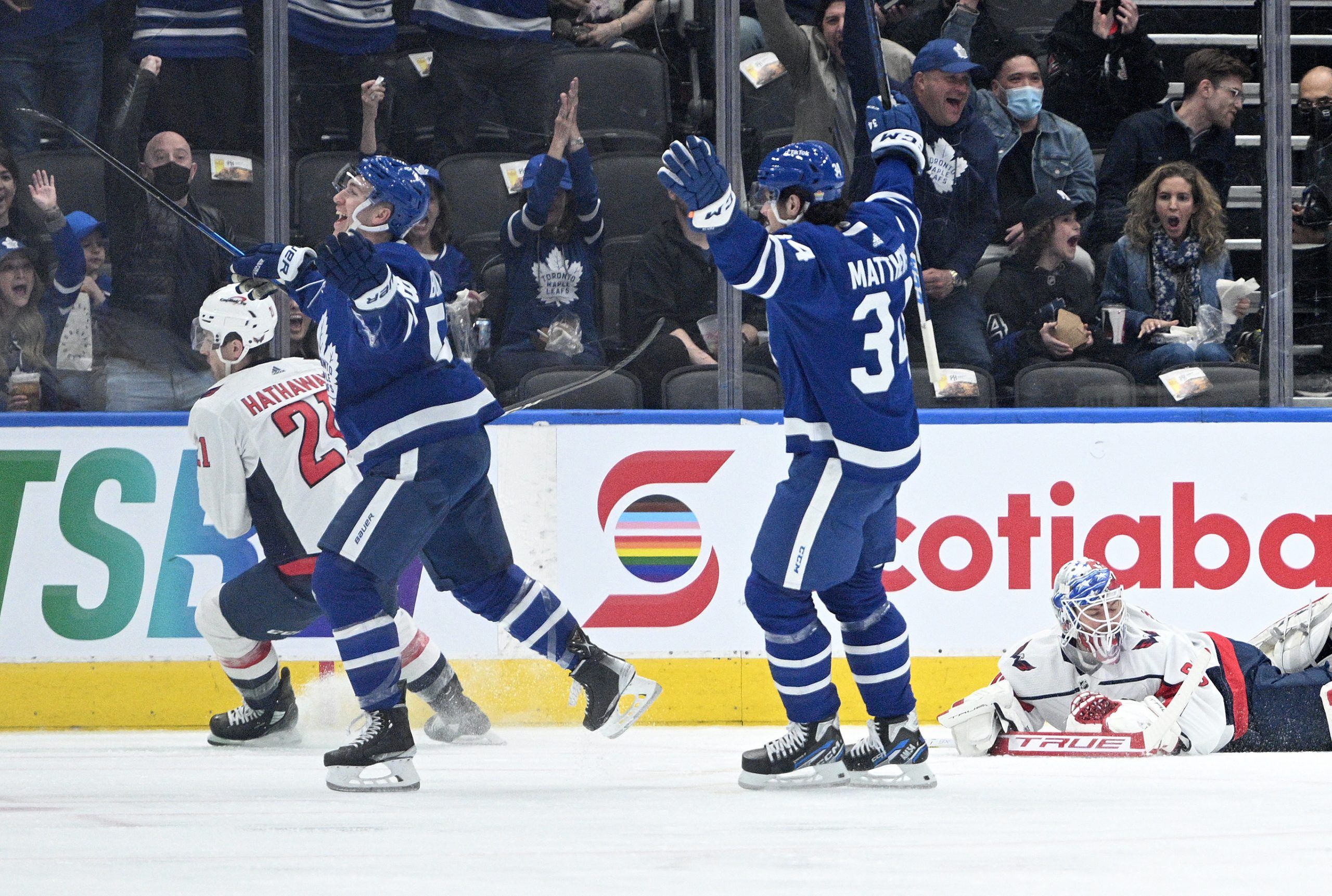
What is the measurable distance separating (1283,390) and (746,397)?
172 cm

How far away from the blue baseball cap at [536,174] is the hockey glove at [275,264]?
1737 millimetres

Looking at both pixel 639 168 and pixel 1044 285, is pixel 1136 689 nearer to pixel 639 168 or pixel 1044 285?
pixel 1044 285

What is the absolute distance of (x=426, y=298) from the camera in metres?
3.68

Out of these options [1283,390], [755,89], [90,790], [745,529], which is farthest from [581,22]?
[90,790]

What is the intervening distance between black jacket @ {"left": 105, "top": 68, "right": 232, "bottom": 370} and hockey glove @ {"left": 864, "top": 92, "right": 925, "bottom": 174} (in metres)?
2.39

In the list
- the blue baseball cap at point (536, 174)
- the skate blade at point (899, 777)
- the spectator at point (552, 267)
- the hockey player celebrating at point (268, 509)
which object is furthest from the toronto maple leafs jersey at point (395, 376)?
the blue baseball cap at point (536, 174)

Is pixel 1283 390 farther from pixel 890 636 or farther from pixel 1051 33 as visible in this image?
pixel 890 636

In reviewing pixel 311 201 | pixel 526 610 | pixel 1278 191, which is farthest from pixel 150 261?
pixel 1278 191

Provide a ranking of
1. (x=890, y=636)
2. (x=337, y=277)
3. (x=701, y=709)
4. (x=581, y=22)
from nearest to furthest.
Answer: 1. (x=337, y=277)
2. (x=890, y=636)
3. (x=701, y=709)
4. (x=581, y=22)

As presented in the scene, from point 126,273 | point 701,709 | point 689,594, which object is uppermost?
point 126,273

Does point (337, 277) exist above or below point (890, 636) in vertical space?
above

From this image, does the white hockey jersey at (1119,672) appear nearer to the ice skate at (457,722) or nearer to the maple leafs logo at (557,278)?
the ice skate at (457,722)

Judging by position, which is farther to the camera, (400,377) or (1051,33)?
(1051,33)

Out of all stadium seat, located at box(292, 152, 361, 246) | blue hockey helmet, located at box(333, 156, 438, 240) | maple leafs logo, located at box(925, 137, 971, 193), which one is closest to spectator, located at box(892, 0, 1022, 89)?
maple leafs logo, located at box(925, 137, 971, 193)
